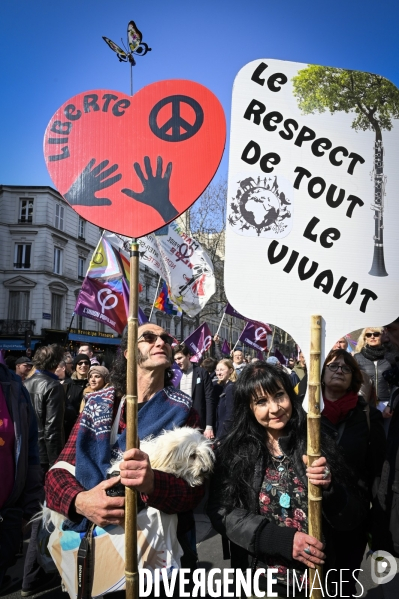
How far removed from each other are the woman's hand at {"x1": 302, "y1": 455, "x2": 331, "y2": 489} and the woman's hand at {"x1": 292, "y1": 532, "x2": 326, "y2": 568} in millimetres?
216

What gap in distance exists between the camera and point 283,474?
2.16 meters

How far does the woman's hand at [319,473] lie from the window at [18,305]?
34.3 meters

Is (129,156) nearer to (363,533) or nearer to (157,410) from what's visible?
(157,410)

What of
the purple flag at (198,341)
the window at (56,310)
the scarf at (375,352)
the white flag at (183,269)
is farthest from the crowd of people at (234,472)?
the window at (56,310)

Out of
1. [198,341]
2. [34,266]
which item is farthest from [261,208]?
[34,266]

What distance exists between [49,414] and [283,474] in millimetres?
3248

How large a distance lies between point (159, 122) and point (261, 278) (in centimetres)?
84

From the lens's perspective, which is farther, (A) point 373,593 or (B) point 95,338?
(B) point 95,338

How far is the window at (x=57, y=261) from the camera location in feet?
118

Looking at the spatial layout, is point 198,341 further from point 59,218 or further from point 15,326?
point 59,218

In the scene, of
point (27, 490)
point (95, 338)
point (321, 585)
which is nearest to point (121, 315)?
point (27, 490)

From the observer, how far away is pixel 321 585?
74.4 inches

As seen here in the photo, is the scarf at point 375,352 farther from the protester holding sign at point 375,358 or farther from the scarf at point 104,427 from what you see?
the scarf at point 104,427

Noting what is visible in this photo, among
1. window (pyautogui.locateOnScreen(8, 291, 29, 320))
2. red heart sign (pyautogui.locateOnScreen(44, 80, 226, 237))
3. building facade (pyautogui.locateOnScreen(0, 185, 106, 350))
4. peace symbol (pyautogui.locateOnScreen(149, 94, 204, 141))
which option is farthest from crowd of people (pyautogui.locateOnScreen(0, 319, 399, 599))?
window (pyautogui.locateOnScreen(8, 291, 29, 320))
